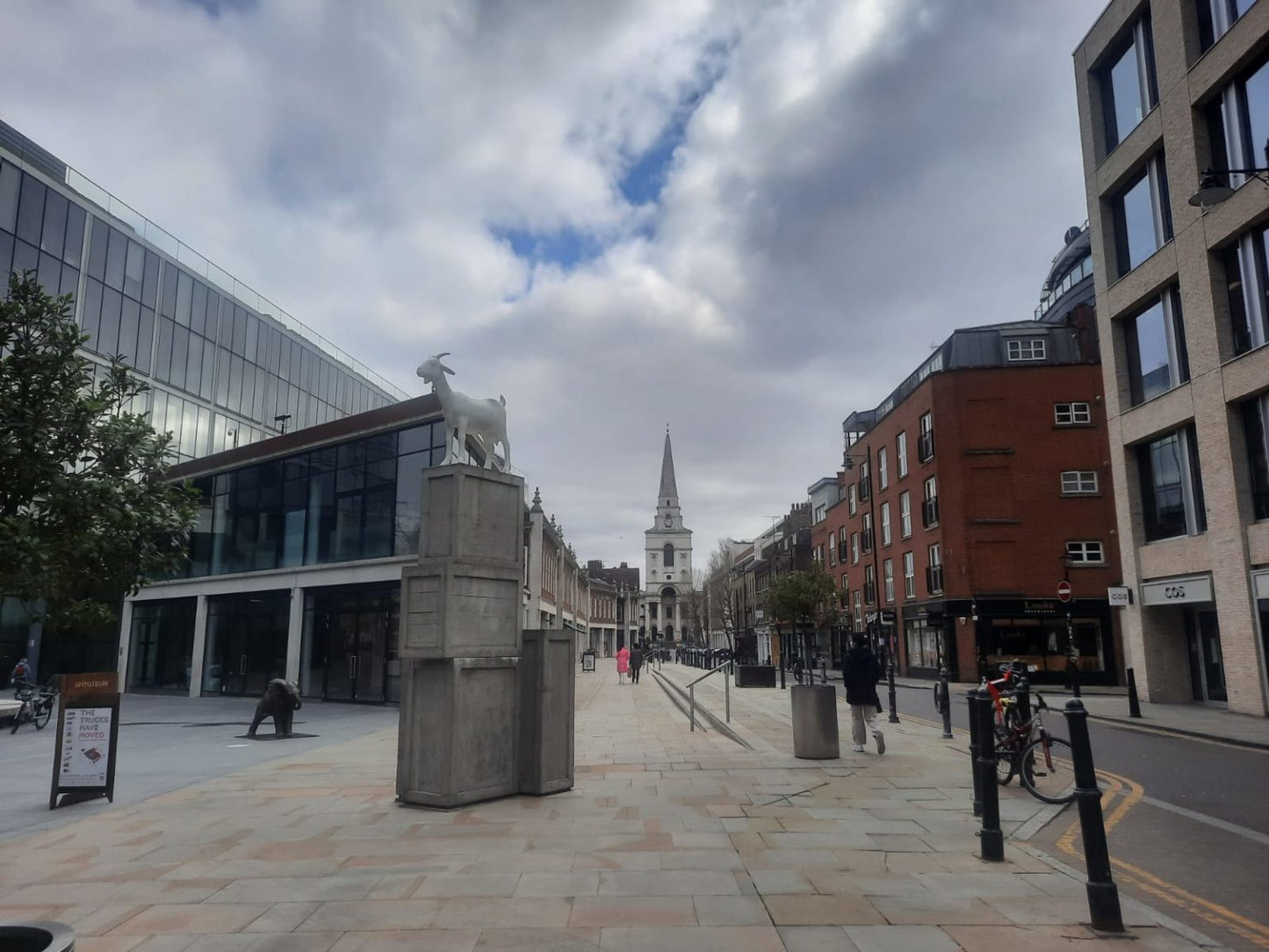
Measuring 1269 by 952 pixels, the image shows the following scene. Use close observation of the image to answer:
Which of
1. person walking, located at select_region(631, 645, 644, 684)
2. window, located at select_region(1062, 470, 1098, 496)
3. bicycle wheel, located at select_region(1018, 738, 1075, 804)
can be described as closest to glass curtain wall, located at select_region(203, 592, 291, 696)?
person walking, located at select_region(631, 645, 644, 684)

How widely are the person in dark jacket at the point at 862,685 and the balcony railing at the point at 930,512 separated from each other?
87.8 ft

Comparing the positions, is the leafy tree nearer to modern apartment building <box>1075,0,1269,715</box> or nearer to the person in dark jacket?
the person in dark jacket

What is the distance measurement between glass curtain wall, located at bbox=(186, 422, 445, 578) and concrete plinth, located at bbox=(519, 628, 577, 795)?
42.7ft

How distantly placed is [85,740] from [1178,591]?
76.7 ft

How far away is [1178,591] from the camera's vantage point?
21.3 m

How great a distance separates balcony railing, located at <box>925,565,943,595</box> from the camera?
36856mm

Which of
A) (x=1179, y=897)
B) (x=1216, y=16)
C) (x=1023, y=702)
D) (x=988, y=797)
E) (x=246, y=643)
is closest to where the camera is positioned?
(x=1179, y=897)

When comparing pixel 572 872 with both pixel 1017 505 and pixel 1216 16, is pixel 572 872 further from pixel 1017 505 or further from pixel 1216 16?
→ pixel 1017 505

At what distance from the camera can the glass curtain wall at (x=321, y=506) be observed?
910 inches

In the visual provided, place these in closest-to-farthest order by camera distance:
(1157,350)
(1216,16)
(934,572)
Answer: (1216,16), (1157,350), (934,572)

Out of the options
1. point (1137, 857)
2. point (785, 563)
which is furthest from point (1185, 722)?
point (785, 563)

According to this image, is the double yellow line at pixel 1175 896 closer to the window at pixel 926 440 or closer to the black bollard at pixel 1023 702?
the black bollard at pixel 1023 702

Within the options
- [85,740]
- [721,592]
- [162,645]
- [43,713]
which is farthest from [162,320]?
[721,592]

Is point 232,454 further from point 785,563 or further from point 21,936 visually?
point 785,563
